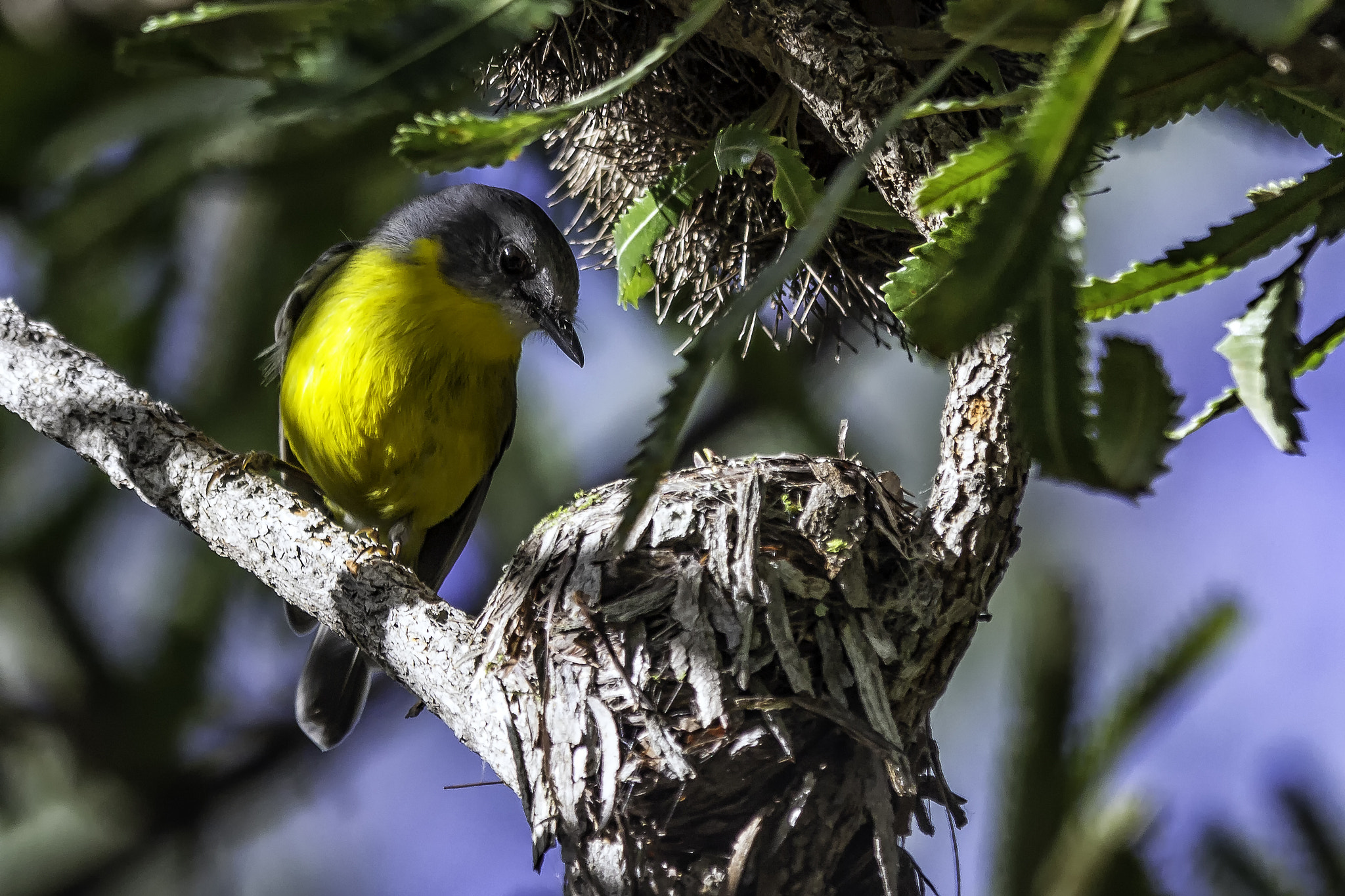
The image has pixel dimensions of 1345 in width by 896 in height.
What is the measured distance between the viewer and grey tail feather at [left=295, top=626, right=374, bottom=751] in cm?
409

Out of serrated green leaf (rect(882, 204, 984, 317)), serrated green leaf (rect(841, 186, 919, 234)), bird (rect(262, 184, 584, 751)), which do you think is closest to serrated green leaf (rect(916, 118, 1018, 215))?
serrated green leaf (rect(882, 204, 984, 317))

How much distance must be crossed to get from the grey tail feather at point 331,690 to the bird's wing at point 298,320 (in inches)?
4.6

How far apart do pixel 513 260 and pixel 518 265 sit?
0.09 feet

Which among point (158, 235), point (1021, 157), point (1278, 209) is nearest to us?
point (1021, 157)

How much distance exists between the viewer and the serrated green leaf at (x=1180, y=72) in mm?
1251

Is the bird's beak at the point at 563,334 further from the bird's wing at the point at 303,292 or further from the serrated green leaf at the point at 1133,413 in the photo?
the serrated green leaf at the point at 1133,413

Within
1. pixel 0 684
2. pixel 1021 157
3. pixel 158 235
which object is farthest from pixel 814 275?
pixel 0 684

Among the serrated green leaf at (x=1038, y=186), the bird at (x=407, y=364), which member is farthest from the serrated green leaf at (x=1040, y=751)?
the bird at (x=407, y=364)

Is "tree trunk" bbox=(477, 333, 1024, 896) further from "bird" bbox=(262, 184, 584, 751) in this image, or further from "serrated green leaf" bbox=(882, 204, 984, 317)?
"bird" bbox=(262, 184, 584, 751)

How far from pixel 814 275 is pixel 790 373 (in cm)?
165

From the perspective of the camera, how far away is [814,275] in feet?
10.0

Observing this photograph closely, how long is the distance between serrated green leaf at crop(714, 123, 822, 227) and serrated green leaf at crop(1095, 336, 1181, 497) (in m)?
1.15

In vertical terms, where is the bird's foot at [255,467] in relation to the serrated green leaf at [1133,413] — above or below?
below

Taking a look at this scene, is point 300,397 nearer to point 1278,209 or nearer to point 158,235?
point 158,235
